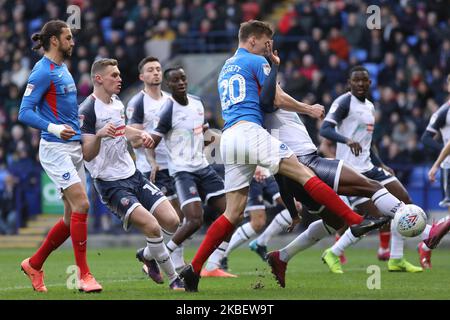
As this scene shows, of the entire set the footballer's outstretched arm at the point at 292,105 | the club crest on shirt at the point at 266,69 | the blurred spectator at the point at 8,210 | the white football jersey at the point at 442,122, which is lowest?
the blurred spectator at the point at 8,210

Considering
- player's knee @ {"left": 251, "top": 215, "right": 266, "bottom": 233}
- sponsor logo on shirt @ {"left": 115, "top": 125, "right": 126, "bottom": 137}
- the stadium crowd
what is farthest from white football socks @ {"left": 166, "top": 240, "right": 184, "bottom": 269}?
the stadium crowd

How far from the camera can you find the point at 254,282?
11945 millimetres

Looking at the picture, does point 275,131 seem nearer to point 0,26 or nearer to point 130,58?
point 130,58

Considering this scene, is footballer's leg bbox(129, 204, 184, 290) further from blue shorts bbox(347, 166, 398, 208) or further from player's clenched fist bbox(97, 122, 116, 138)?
blue shorts bbox(347, 166, 398, 208)

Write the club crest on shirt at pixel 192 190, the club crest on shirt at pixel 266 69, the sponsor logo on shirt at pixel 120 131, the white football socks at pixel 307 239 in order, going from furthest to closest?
the club crest on shirt at pixel 192 190
the white football socks at pixel 307 239
the sponsor logo on shirt at pixel 120 131
the club crest on shirt at pixel 266 69

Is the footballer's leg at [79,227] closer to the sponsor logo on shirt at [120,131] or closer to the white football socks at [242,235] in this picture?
the sponsor logo on shirt at [120,131]

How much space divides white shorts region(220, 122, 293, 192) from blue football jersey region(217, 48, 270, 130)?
11 centimetres

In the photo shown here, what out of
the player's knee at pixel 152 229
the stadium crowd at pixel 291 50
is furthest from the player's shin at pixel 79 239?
the stadium crowd at pixel 291 50

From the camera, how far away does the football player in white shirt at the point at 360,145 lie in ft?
44.1

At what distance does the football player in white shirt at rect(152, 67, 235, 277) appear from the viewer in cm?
1314

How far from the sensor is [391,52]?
75.5 feet
